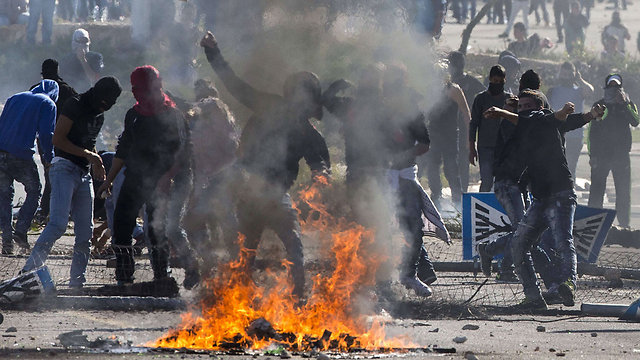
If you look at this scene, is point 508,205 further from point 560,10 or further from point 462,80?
point 560,10

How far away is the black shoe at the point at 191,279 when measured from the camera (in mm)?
8448

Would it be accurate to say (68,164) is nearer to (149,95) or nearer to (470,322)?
(149,95)

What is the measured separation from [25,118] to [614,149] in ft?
24.0

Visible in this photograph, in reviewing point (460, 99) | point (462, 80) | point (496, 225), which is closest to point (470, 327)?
point (496, 225)

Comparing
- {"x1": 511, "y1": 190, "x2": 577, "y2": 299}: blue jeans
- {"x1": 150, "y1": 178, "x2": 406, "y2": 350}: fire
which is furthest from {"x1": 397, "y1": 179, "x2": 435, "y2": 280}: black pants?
{"x1": 150, "y1": 178, "x2": 406, "y2": 350}: fire

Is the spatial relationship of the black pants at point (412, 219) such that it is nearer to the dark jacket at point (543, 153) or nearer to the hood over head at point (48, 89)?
the dark jacket at point (543, 153)

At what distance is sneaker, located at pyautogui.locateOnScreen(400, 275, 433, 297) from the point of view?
8727 mm

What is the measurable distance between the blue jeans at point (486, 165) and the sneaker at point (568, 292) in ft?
9.15

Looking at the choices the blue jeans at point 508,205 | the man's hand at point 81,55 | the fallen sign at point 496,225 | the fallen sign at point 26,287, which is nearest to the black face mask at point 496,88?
the fallen sign at point 496,225

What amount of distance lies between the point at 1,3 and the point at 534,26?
60.0 ft

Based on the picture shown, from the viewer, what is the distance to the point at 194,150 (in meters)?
9.10

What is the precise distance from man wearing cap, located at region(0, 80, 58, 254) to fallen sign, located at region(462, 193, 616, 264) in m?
3.83

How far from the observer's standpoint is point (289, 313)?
705 cm

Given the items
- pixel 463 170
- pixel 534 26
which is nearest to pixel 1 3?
pixel 463 170
